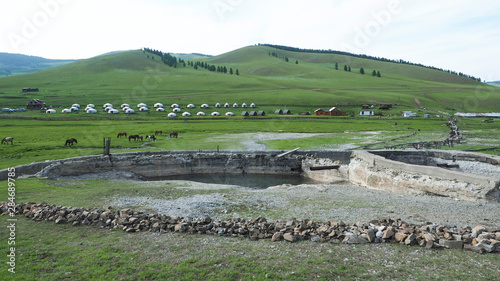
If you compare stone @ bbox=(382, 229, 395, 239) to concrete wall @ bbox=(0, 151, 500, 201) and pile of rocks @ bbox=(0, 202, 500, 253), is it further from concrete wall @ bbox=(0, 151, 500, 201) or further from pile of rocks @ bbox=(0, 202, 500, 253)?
concrete wall @ bbox=(0, 151, 500, 201)

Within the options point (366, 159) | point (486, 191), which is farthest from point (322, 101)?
point (486, 191)

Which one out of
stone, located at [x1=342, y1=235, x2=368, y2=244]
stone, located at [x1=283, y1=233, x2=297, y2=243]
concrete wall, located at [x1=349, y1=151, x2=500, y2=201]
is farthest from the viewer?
concrete wall, located at [x1=349, y1=151, x2=500, y2=201]

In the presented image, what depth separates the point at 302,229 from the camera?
12.7 meters

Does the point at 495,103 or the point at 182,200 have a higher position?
the point at 495,103

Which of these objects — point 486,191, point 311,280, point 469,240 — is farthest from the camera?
point 486,191

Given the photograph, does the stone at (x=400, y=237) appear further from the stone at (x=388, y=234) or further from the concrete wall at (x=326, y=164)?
the concrete wall at (x=326, y=164)

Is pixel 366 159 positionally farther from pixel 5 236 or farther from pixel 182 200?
pixel 5 236

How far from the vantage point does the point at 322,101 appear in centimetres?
13462

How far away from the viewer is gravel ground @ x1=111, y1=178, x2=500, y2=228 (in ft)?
51.3

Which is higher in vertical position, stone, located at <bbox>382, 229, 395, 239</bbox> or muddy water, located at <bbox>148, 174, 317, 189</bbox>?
stone, located at <bbox>382, 229, 395, 239</bbox>

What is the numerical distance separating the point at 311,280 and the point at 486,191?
16364 millimetres

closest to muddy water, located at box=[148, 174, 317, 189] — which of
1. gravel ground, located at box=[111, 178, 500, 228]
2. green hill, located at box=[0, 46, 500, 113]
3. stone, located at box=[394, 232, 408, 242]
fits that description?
gravel ground, located at box=[111, 178, 500, 228]

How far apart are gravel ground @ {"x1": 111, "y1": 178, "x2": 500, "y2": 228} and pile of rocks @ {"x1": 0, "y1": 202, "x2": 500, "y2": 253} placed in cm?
232

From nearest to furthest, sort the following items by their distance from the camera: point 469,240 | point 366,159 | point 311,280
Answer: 1. point 311,280
2. point 469,240
3. point 366,159
